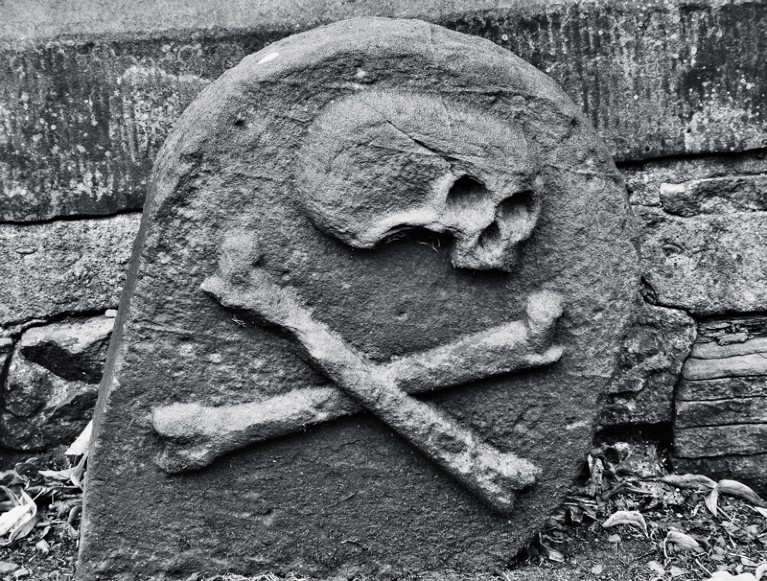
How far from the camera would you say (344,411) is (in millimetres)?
1953

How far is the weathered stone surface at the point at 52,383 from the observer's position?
2.45 metres

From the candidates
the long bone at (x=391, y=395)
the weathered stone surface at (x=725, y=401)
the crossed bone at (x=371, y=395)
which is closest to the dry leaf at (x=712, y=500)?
the weathered stone surface at (x=725, y=401)

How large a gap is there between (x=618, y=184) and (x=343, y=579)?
107 centimetres

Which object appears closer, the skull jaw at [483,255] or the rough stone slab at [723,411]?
the skull jaw at [483,255]

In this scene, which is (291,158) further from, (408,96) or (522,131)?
(522,131)

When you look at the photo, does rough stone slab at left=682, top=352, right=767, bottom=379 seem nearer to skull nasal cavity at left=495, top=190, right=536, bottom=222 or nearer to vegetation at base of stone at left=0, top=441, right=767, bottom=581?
vegetation at base of stone at left=0, top=441, right=767, bottom=581

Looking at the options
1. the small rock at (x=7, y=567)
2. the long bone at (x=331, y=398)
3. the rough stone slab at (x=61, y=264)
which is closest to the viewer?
the long bone at (x=331, y=398)

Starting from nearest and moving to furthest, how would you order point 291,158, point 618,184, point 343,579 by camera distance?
point 291,158 → point 618,184 → point 343,579

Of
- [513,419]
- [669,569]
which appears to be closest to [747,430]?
[669,569]

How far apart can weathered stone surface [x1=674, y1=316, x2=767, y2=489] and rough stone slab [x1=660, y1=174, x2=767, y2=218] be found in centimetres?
32

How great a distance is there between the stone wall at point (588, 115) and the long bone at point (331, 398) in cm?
66

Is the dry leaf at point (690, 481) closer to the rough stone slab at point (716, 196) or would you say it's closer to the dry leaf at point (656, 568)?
the dry leaf at point (656, 568)

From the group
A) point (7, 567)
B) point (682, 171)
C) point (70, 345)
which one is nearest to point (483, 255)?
point (682, 171)

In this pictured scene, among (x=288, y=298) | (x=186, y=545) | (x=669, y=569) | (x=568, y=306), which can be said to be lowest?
(x=669, y=569)
